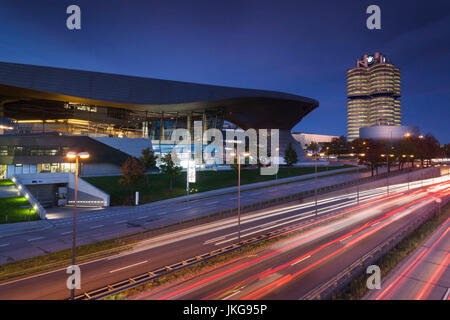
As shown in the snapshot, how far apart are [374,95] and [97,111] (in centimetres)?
20112

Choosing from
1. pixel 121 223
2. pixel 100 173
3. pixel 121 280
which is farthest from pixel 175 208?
pixel 100 173

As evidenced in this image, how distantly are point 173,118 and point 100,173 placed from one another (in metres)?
27.6

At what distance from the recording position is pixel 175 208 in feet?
102

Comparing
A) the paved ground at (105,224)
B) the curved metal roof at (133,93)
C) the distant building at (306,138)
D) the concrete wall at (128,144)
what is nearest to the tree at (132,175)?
the paved ground at (105,224)

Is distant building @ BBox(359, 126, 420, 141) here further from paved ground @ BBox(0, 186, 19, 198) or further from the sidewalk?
paved ground @ BBox(0, 186, 19, 198)

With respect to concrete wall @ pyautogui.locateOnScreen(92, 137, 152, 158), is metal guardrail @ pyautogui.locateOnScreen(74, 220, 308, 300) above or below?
below

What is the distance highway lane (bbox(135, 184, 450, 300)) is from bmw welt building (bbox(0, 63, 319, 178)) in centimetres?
4717

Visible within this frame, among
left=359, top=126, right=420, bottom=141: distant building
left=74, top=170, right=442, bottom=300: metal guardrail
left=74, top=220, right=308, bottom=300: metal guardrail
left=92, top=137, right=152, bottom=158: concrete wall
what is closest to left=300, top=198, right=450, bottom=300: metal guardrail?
left=74, top=170, right=442, bottom=300: metal guardrail

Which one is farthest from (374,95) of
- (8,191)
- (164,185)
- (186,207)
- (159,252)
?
(8,191)

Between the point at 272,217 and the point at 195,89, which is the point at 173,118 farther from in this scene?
the point at 272,217

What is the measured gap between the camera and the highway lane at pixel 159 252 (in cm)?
1122

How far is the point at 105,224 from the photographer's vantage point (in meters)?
24.5

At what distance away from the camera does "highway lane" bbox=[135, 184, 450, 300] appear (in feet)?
33.3
